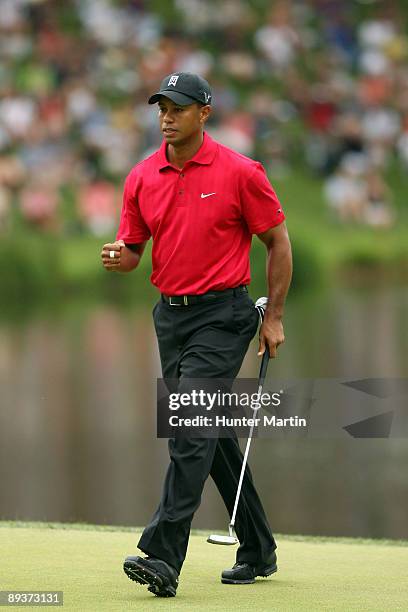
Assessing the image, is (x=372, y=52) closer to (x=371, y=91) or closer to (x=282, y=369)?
(x=371, y=91)

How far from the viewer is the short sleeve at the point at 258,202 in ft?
15.3

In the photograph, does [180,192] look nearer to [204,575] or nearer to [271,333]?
[271,333]

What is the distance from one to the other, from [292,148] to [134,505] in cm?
1840

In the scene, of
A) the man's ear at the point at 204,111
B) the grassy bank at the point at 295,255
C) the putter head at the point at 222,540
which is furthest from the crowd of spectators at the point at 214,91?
the putter head at the point at 222,540

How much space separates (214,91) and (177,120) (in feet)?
74.6

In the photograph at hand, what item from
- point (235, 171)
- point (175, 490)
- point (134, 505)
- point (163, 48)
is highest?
point (163, 48)

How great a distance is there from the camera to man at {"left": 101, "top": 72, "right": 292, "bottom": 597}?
15.3 feet

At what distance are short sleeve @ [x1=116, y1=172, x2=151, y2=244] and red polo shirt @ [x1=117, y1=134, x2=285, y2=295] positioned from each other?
3.6 inches

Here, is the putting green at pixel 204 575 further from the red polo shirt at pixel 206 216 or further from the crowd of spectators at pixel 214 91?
the crowd of spectators at pixel 214 91

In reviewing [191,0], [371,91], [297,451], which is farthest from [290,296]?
[297,451]

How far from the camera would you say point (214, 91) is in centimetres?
2722

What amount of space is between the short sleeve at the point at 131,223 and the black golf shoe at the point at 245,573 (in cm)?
104

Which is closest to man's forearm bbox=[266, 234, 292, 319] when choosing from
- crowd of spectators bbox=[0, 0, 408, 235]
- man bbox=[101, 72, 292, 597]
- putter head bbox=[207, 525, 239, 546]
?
man bbox=[101, 72, 292, 597]

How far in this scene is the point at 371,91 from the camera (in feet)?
92.1
